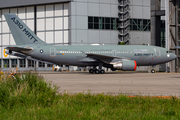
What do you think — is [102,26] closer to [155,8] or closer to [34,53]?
[155,8]

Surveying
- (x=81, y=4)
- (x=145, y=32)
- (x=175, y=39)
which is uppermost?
(x=81, y=4)

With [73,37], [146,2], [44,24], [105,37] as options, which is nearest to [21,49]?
[73,37]

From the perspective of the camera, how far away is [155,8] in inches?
2422

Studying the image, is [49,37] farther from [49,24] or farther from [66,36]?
[66,36]

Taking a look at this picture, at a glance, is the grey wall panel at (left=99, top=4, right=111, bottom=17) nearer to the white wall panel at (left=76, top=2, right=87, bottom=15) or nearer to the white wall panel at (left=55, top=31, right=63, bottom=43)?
the white wall panel at (left=76, top=2, right=87, bottom=15)

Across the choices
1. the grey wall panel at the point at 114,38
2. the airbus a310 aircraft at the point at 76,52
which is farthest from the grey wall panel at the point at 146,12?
the airbus a310 aircraft at the point at 76,52

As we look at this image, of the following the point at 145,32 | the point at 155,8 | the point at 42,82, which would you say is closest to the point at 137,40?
the point at 145,32

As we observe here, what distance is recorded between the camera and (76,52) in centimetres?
3253

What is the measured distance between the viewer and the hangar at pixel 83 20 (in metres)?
55.8

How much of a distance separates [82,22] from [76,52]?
24.6m

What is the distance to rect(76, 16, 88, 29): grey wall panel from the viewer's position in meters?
55.5

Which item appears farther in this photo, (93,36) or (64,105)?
(93,36)

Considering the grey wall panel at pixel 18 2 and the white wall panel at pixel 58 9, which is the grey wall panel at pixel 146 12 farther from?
the grey wall panel at pixel 18 2

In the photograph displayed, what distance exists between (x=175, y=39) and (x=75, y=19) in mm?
24304
